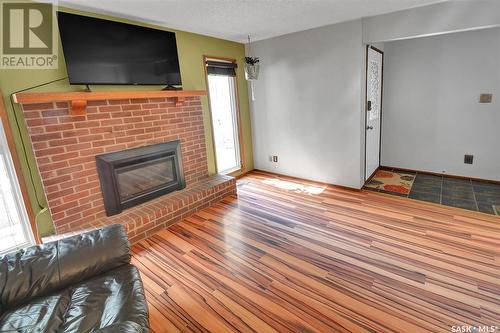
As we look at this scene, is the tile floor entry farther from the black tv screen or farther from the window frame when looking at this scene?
the window frame

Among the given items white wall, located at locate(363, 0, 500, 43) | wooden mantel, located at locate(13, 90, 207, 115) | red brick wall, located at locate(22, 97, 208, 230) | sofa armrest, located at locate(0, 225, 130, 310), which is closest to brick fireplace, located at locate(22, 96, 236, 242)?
red brick wall, located at locate(22, 97, 208, 230)

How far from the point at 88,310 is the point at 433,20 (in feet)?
12.3

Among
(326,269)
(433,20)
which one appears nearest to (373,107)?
Result: (433,20)

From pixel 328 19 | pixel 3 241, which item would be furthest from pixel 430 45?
pixel 3 241

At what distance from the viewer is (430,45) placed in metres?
3.64

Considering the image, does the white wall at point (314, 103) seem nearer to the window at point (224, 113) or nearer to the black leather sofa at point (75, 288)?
the window at point (224, 113)

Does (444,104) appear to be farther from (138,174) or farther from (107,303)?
(107,303)

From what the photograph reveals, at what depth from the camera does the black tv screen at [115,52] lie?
90.3 inches

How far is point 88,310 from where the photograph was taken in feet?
4.14

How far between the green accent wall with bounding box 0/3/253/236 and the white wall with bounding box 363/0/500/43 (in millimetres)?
1972

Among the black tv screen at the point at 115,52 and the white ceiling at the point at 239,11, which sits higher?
the white ceiling at the point at 239,11

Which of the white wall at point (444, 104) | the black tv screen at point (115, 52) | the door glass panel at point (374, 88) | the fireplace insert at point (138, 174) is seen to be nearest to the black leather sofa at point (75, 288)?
the fireplace insert at point (138, 174)

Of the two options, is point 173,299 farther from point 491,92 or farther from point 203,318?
point 491,92

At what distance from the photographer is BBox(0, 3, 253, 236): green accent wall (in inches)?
83.5
